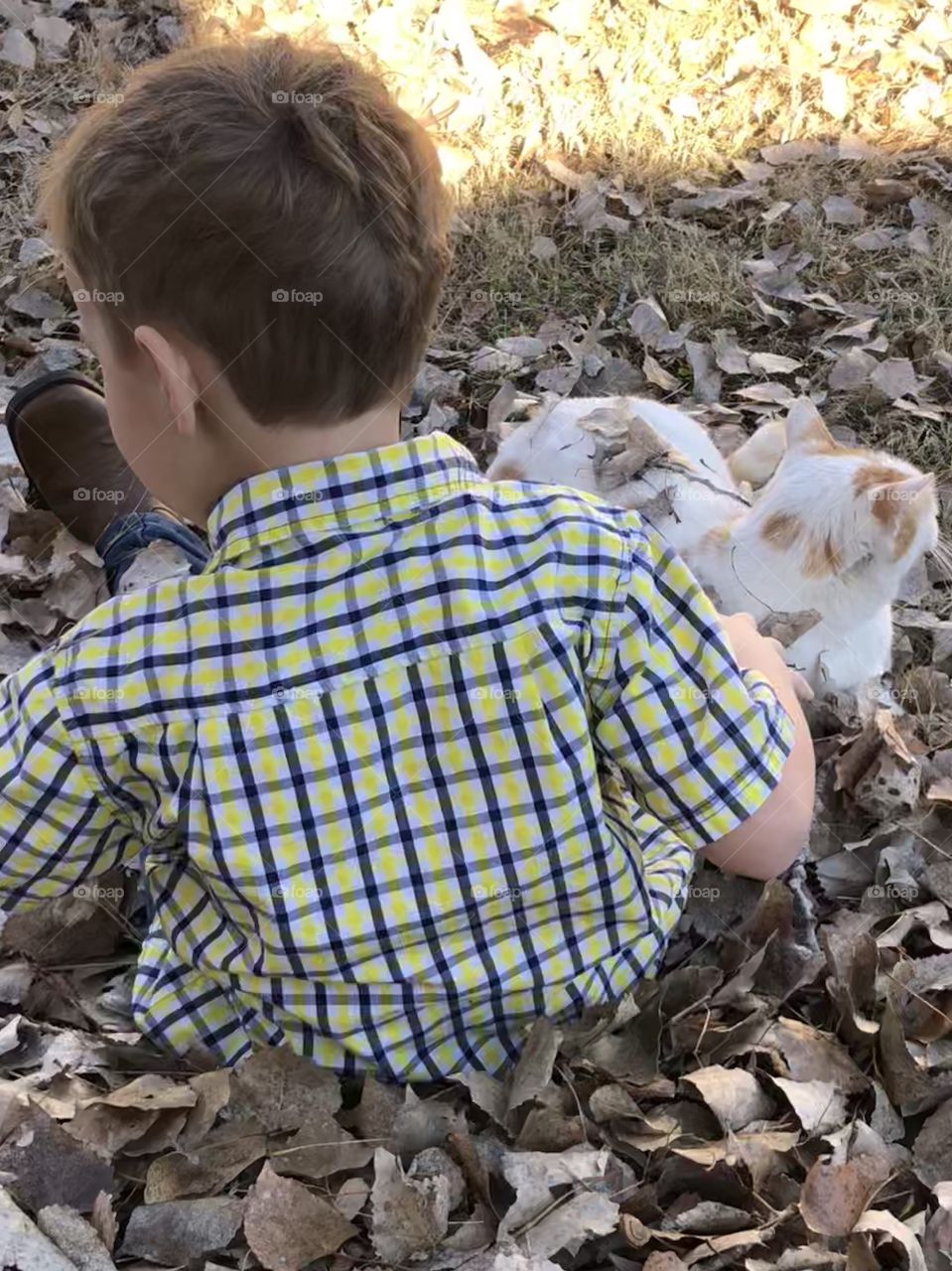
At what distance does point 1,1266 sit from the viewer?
1525 mm

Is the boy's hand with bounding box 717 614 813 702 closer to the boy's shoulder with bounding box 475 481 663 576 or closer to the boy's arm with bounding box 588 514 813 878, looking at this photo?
the boy's arm with bounding box 588 514 813 878

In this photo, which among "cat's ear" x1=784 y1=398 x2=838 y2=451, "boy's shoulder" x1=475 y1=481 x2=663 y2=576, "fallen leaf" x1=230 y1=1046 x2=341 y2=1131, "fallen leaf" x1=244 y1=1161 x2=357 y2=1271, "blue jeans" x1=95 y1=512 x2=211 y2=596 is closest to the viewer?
"boy's shoulder" x1=475 y1=481 x2=663 y2=576

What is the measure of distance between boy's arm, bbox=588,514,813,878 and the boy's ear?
0.54 m

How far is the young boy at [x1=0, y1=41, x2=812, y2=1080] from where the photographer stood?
1.39 m

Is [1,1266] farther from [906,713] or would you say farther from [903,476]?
[903,476]

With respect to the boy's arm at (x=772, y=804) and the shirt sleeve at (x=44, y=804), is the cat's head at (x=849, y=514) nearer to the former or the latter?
the boy's arm at (x=772, y=804)

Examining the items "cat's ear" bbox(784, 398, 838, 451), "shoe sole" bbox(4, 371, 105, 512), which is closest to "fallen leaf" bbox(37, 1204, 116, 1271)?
"shoe sole" bbox(4, 371, 105, 512)

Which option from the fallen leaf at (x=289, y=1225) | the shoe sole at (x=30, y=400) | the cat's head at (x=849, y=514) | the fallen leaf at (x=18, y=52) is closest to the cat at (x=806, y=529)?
the cat's head at (x=849, y=514)

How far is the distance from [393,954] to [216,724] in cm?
39

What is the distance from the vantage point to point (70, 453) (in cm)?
318

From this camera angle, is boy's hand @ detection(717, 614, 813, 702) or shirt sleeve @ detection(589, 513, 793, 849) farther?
boy's hand @ detection(717, 614, 813, 702)

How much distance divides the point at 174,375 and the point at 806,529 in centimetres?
173

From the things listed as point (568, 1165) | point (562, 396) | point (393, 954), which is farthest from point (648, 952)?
point (562, 396)

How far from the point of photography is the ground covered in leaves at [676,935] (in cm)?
163
